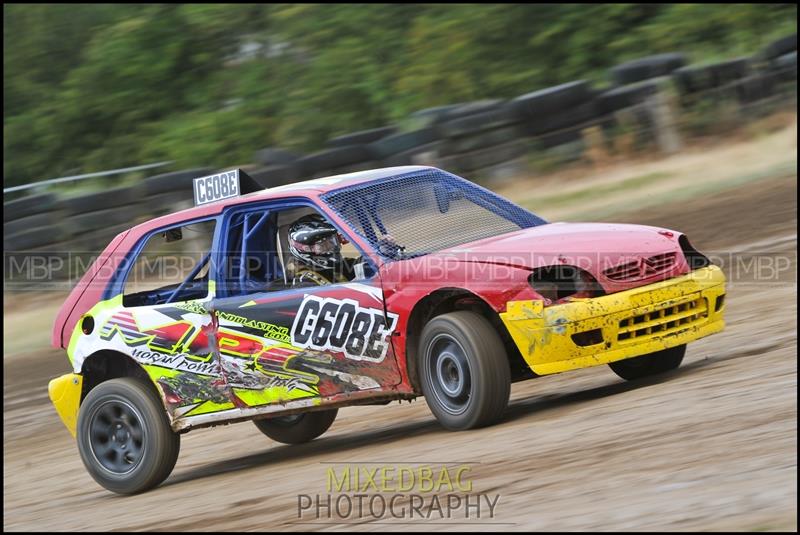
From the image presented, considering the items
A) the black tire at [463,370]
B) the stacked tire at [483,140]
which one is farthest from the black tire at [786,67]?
the black tire at [463,370]

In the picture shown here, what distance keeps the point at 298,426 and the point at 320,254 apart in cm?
184

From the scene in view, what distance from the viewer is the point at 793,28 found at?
1792 centimetres

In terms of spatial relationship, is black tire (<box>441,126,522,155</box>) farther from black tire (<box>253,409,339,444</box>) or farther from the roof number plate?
the roof number plate

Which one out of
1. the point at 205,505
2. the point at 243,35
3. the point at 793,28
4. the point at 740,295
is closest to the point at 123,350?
the point at 205,505

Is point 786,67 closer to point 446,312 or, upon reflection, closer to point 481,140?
point 481,140

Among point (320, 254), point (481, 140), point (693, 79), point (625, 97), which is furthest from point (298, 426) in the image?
point (693, 79)

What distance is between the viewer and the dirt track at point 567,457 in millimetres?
4465

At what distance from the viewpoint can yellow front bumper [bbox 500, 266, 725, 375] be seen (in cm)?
601

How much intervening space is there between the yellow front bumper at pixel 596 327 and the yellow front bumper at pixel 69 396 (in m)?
3.00

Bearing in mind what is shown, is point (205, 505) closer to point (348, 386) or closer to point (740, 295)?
point (348, 386)

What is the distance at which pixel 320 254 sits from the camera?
7008 mm

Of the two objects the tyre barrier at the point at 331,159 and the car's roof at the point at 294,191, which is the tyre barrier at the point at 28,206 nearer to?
the tyre barrier at the point at 331,159

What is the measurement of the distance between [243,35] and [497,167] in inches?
368

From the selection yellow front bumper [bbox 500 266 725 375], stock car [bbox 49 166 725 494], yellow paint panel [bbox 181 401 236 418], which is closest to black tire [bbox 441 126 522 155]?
stock car [bbox 49 166 725 494]
